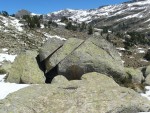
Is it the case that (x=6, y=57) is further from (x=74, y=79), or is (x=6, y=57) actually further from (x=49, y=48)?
(x=74, y=79)

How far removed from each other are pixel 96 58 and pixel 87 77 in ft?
9.84

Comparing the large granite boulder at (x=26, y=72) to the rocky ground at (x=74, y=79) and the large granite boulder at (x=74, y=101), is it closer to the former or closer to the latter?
the rocky ground at (x=74, y=79)

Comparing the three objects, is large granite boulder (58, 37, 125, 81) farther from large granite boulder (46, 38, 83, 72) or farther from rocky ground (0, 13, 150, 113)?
large granite boulder (46, 38, 83, 72)

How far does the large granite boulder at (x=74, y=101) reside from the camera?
1087cm

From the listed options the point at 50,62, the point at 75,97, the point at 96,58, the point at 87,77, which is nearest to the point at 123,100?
the point at 75,97

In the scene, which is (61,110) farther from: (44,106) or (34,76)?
(34,76)

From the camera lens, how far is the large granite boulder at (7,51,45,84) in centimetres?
1935

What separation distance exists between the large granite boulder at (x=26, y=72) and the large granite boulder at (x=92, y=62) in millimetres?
1404

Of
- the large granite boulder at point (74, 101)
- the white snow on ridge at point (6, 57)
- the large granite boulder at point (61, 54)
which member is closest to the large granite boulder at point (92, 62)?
the large granite boulder at point (61, 54)

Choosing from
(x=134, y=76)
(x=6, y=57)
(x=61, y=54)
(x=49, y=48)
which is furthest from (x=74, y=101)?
(x=6, y=57)

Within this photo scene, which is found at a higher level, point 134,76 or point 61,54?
point 61,54

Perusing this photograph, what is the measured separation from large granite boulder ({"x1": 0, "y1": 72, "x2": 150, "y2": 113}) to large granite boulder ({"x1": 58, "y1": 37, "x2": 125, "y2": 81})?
7633 millimetres

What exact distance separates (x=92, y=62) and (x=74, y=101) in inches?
344

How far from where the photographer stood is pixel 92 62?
19844 millimetres
